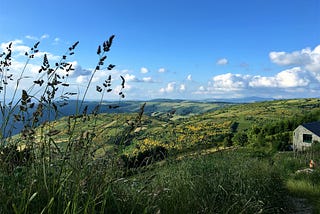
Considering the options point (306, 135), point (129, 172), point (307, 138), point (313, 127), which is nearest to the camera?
point (129, 172)

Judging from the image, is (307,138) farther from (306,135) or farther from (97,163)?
(97,163)

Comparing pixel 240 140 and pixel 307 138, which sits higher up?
pixel 307 138

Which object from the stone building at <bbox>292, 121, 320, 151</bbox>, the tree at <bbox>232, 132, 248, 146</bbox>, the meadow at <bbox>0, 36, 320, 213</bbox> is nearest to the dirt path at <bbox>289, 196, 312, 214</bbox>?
the meadow at <bbox>0, 36, 320, 213</bbox>

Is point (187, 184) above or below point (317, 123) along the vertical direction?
above

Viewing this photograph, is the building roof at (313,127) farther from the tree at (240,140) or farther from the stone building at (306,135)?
the tree at (240,140)

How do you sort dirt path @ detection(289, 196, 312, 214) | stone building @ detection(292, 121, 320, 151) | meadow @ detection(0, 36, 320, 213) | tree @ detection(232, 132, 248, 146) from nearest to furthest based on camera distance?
meadow @ detection(0, 36, 320, 213) < dirt path @ detection(289, 196, 312, 214) < stone building @ detection(292, 121, 320, 151) < tree @ detection(232, 132, 248, 146)

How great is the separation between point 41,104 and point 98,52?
24.4 inches

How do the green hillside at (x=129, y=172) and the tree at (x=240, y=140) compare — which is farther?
the tree at (x=240, y=140)

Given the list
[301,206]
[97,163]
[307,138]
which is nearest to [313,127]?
[307,138]

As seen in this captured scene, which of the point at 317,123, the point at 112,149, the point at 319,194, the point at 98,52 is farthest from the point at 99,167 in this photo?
the point at 317,123

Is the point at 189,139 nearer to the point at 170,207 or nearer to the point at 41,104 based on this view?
the point at 170,207

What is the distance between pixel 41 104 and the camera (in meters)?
2.45

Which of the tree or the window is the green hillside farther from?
the window

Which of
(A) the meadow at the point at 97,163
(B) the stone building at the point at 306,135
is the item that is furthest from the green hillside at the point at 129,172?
(B) the stone building at the point at 306,135
